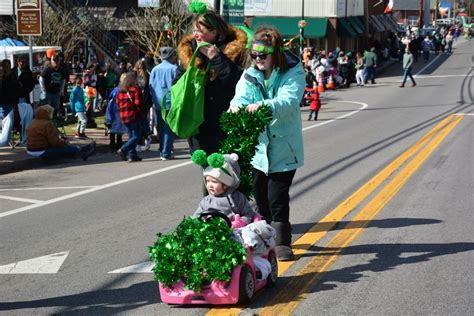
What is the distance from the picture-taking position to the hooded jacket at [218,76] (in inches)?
305

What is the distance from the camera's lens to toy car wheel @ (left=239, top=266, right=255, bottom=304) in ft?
21.0

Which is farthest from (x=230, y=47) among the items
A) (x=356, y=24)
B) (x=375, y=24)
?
(x=375, y=24)

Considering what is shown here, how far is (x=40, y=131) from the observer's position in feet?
54.4

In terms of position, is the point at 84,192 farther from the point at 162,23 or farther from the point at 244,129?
the point at 162,23

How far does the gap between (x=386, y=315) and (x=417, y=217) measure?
154 inches

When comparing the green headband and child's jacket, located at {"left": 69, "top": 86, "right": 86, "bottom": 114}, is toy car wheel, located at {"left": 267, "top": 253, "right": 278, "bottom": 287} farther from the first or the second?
child's jacket, located at {"left": 69, "top": 86, "right": 86, "bottom": 114}

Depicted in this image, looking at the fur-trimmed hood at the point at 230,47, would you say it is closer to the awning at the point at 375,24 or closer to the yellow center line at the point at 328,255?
the yellow center line at the point at 328,255

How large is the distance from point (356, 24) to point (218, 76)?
2092 inches

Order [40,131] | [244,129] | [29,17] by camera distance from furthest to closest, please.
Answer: [29,17], [40,131], [244,129]

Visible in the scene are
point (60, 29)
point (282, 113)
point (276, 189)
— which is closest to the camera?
point (282, 113)

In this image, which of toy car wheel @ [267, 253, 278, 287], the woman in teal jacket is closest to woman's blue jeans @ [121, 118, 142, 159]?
the woman in teal jacket

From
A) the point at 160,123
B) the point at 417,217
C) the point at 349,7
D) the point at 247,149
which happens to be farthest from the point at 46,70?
the point at 349,7

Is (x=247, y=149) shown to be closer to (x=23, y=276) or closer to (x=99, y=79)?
(x=23, y=276)

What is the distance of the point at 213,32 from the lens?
7758 mm
